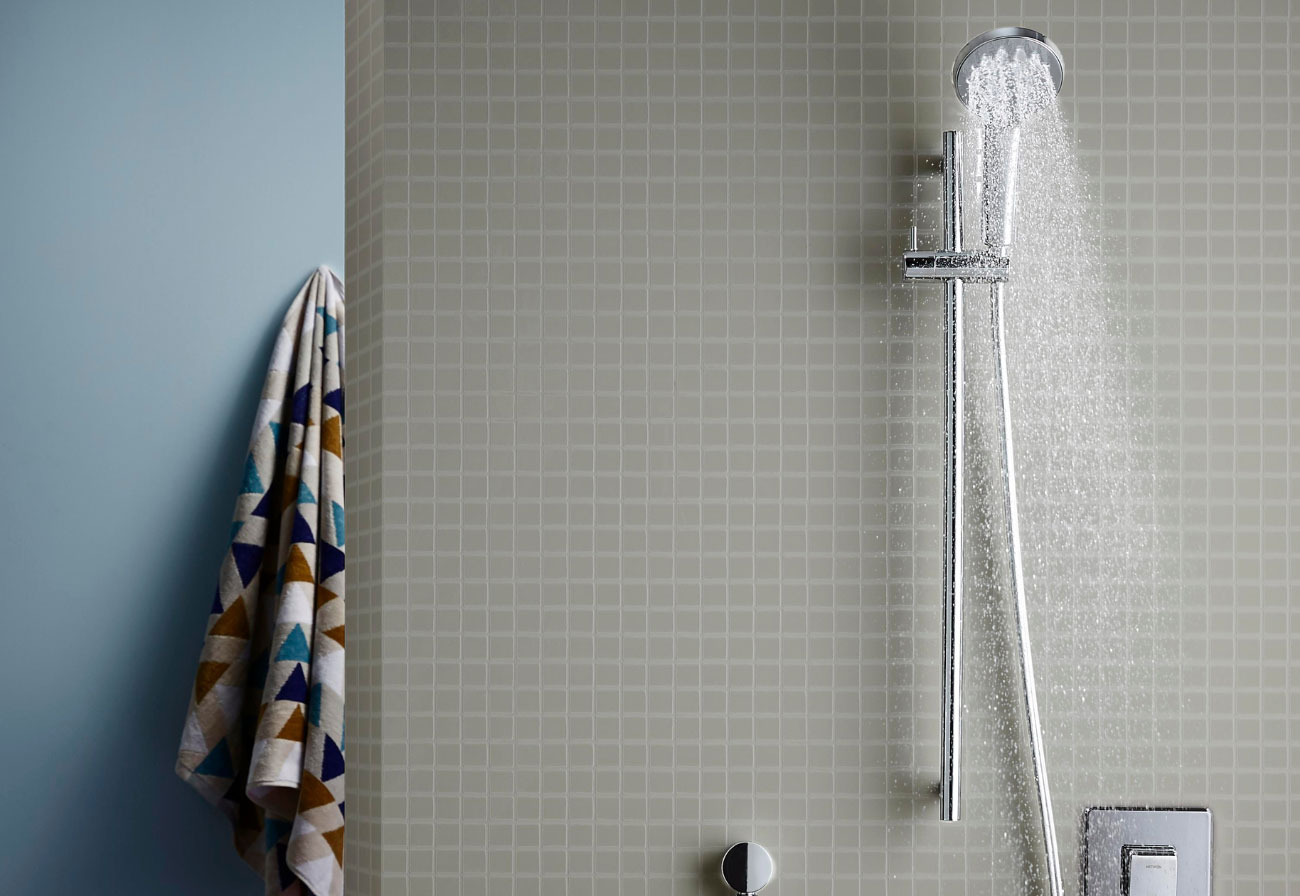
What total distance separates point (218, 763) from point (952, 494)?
127 centimetres

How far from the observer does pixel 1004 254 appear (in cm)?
127

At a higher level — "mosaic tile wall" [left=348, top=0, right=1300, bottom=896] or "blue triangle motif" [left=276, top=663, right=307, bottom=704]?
"mosaic tile wall" [left=348, top=0, right=1300, bottom=896]

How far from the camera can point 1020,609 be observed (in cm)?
126

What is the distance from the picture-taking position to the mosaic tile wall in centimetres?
129

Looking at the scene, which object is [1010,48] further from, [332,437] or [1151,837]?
[332,437]

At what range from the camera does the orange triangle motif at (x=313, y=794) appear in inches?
76.9

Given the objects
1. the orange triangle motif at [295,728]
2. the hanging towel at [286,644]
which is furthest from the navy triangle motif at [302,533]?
the orange triangle motif at [295,728]

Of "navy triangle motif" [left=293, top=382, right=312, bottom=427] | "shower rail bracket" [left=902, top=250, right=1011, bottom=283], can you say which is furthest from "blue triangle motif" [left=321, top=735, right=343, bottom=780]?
"shower rail bracket" [left=902, top=250, right=1011, bottom=283]

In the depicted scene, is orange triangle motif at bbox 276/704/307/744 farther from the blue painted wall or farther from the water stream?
the water stream

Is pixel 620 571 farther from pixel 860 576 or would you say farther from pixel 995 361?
pixel 995 361

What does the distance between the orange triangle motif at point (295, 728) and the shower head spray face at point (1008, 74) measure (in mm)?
1296

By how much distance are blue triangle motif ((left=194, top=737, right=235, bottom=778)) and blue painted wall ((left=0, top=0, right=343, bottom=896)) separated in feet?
0.41

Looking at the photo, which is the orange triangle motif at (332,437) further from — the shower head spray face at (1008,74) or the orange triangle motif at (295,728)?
the shower head spray face at (1008,74)

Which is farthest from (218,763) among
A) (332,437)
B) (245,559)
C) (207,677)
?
(332,437)
